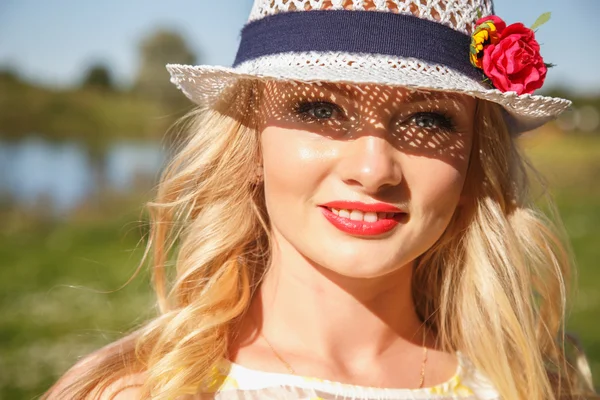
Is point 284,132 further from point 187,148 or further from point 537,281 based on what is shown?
point 537,281

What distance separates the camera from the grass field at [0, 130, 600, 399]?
19.2 feet

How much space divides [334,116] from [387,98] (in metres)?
0.17

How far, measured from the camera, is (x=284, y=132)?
226 cm

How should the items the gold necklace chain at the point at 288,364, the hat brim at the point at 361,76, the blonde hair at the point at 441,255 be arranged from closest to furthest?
the hat brim at the point at 361,76 → the gold necklace chain at the point at 288,364 → the blonde hair at the point at 441,255

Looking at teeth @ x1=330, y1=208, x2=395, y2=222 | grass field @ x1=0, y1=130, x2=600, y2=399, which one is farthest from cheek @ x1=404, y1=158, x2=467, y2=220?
grass field @ x1=0, y1=130, x2=600, y2=399

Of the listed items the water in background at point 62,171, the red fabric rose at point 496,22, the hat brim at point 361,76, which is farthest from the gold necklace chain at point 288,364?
the water in background at point 62,171

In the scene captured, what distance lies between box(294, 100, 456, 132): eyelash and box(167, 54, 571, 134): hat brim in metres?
0.14

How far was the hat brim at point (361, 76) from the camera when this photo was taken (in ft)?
6.57

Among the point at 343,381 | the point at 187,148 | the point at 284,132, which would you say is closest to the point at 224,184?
the point at 187,148

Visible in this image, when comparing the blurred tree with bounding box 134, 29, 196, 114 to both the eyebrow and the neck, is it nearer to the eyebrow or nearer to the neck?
the neck

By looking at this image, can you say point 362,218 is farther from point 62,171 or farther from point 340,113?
point 62,171

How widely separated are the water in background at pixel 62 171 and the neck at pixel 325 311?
808 centimetres

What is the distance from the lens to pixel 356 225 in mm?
2145

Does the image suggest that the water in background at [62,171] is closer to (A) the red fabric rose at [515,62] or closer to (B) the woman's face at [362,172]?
(B) the woman's face at [362,172]
